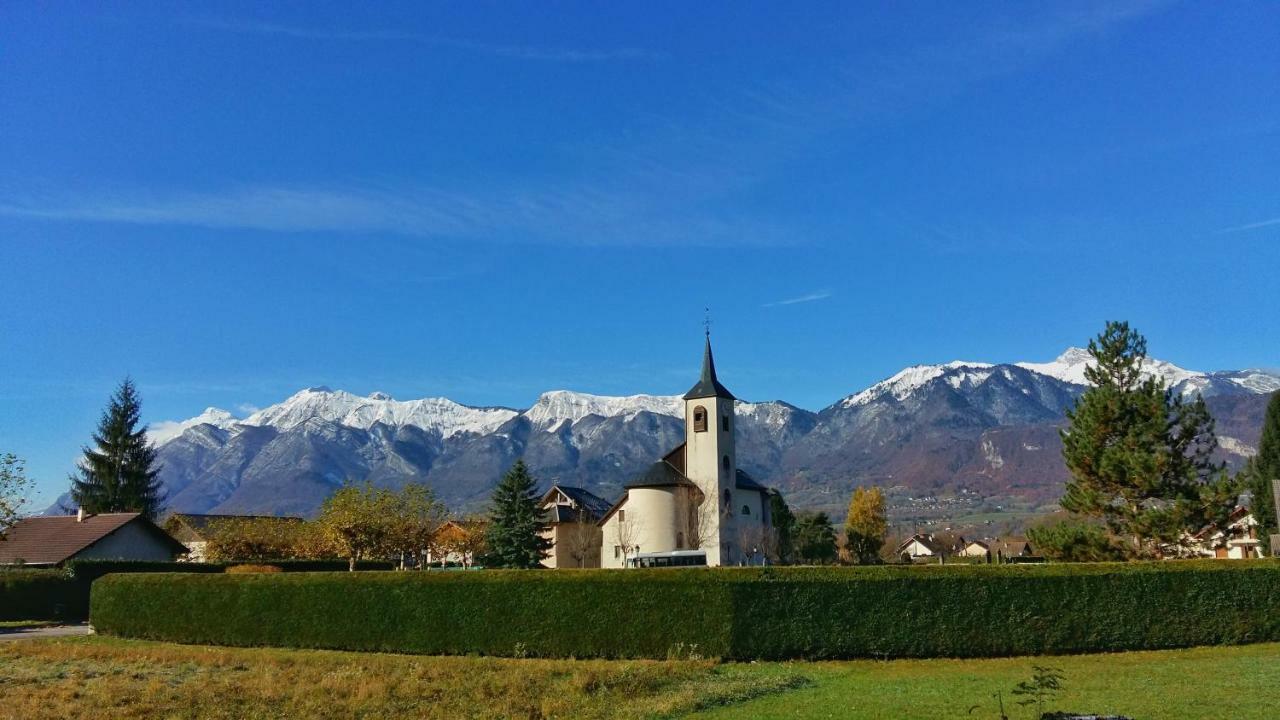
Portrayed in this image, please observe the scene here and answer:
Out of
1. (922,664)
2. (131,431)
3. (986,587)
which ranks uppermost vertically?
(131,431)

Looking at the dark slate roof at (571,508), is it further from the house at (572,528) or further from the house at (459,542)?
the house at (459,542)

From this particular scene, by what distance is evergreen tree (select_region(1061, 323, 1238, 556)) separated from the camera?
111 feet

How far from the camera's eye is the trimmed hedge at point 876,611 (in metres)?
26.5

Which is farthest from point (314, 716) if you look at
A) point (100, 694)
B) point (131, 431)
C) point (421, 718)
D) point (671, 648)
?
point (131, 431)

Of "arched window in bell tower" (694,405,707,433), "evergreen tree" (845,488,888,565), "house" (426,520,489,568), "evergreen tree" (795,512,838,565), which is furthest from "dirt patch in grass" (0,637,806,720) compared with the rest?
"evergreen tree" (845,488,888,565)

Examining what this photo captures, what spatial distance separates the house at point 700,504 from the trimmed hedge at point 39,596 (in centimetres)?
3836

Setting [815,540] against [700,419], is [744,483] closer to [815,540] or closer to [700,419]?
[700,419]

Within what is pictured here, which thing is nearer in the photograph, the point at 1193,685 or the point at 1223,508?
the point at 1193,685

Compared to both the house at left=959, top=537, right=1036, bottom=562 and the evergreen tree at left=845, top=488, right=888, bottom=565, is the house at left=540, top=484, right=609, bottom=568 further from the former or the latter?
the house at left=959, top=537, right=1036, bottom=562

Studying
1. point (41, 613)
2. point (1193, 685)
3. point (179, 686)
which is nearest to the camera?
point (1193, 685)

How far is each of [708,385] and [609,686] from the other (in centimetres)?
6281

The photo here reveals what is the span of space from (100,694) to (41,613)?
29816 millimetres

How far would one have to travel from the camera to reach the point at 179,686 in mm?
21734

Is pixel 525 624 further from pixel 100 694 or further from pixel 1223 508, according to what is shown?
pixel 1223 508
